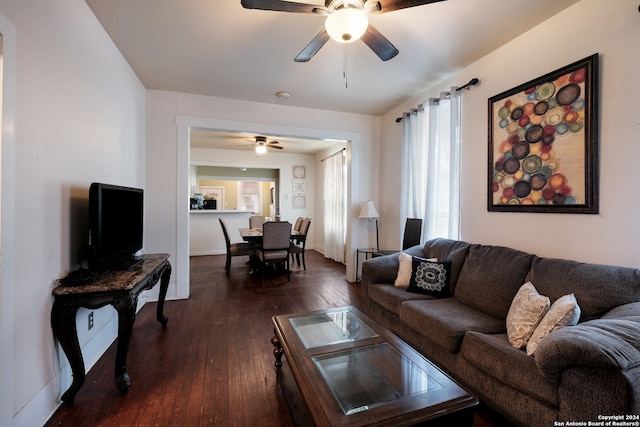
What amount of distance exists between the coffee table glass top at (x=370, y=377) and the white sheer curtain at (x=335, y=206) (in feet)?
13.7

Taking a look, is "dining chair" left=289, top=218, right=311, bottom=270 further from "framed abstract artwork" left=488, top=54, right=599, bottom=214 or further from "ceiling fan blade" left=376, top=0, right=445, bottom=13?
"ceiling fan blade" left=376, top=0, right=445, bottom=13

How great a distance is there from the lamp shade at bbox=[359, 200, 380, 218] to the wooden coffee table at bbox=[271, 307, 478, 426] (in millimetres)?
2299

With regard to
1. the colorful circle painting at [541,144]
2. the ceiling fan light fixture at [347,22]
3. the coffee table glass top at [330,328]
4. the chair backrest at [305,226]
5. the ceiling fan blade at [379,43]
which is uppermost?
the ceiling fan blade at [379,43]

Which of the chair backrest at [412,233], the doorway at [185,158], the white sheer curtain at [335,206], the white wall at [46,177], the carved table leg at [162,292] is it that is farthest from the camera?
the white sheer curtain at [335,206]

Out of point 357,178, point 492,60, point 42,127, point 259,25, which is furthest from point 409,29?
point 42,127

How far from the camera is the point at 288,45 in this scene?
248cm

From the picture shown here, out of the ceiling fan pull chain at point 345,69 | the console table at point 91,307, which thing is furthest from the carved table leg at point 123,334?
A: the ceiling fan pull chain at point 345,69

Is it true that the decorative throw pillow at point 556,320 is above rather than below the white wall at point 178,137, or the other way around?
below

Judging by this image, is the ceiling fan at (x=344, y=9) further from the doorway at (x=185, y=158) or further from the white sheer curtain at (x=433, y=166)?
the doorway at (x=185, y=158)

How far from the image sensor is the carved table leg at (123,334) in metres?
1.72

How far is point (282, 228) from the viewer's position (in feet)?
14.1

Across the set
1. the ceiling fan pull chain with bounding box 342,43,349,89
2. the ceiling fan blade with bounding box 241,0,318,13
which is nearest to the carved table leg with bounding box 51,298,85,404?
the ceiling fan blade with bounding box 241,0,318,13

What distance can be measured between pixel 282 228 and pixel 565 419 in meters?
3.60

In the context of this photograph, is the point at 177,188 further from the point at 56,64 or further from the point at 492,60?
the point at 492,60
